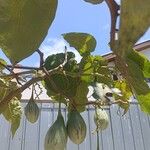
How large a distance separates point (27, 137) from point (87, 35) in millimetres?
1722

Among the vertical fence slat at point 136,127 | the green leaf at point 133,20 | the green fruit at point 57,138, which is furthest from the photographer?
the vertical fence slat at point 136,127

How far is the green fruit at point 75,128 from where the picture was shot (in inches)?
19.2

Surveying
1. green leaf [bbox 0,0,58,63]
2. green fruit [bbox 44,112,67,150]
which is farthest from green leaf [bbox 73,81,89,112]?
green leaf [bbox 0,0,58,63]

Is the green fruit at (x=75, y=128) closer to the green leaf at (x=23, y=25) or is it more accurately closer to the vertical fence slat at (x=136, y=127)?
the green leaf at (x=23, y=25)

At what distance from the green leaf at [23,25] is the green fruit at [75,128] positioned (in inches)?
11.1

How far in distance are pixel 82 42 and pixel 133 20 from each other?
436mm

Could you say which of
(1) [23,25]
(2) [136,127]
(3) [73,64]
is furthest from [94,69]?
(2) [136,127]

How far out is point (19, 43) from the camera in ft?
0.70

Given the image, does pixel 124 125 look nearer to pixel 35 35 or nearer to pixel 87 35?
pixel 87 35

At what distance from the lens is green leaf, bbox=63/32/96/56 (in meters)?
0.55

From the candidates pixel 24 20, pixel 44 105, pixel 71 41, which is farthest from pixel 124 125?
pixel 24 20

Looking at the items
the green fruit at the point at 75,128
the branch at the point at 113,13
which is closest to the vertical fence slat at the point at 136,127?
the green fruit at the point at 75,128

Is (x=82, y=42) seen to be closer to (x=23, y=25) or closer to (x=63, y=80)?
(x=63, y=80)

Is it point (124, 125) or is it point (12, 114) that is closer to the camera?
point (12, 114)
